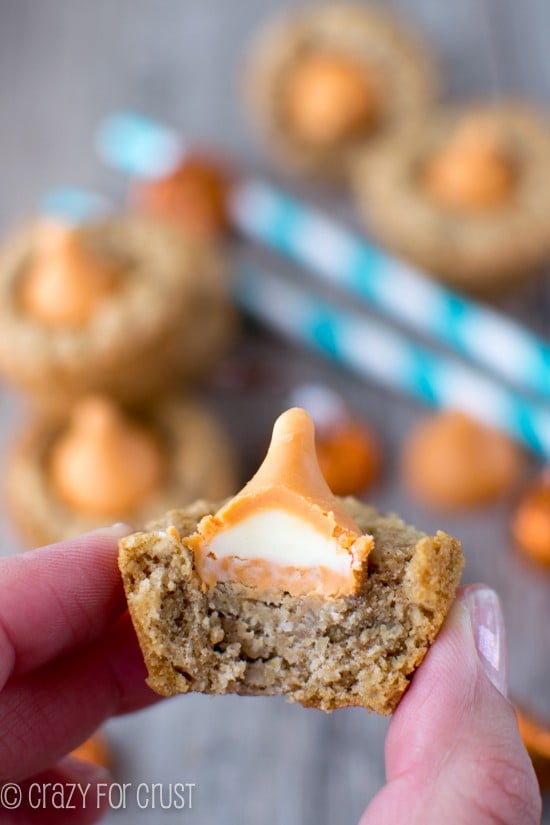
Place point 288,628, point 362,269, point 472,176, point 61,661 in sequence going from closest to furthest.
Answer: point 288,628 < point 61,661 < point 472,176 < point 362,269

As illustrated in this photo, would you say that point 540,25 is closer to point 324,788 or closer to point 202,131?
point 202,131

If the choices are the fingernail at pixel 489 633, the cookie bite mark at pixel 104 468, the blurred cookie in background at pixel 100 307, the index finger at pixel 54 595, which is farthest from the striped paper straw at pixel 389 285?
the index finger at pixel 54 595

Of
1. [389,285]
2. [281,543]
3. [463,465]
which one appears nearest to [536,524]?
[463,465]

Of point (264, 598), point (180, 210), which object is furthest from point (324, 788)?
point (180, 210)

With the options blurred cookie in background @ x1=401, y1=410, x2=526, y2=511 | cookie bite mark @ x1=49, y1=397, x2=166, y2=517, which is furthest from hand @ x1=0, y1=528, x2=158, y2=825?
blurred cookie in background @ x1=401, y1=410, x2=526, y2=511

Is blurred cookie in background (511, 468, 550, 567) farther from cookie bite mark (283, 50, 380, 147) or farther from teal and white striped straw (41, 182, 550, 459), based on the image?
cookie bite mark (283, 50, 380, 147)

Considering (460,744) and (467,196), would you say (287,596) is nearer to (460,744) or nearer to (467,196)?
(460,744)
